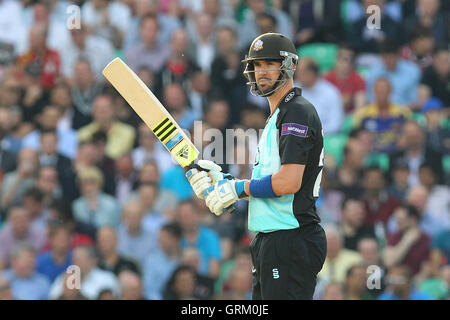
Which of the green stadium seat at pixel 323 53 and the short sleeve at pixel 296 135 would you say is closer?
the short sleeve at pixel 296 135

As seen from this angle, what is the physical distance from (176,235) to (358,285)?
78.4 inches

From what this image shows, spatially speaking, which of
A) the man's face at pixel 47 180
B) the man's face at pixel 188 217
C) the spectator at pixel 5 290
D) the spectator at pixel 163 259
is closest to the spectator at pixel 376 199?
the man's face at pixel 188 217

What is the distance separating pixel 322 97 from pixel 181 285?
309cm

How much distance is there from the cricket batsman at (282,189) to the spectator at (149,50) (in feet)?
18.2

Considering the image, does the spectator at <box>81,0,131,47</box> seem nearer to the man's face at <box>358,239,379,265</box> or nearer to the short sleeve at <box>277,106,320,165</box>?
the man's face at <box>358,239,379,265</box>

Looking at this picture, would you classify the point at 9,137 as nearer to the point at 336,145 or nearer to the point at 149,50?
the point at 149,50

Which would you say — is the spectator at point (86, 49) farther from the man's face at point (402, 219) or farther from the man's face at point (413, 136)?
the man's face at point (402, 219)

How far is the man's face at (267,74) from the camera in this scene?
5.77 m

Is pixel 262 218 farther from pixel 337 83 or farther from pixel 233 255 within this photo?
pixel 337 83

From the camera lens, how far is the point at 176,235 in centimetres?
985

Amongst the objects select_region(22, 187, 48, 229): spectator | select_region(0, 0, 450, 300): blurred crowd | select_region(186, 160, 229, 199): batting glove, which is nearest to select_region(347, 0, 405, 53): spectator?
select_region(0, 0, 450, 300): blurred crowd

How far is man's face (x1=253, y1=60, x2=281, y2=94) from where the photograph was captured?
18.9 feet

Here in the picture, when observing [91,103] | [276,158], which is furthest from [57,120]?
[276,158]

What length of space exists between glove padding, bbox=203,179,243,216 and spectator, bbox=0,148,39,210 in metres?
5.04
